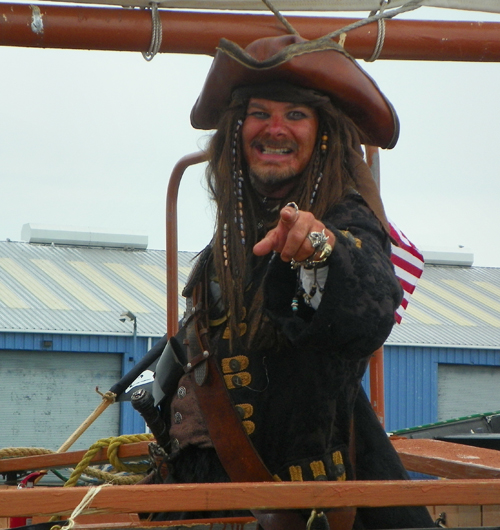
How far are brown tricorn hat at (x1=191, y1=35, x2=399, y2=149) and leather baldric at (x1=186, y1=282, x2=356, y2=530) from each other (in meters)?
0.77

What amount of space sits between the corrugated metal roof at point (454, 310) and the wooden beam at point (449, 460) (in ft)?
54.2

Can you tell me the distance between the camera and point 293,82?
8.79 ft

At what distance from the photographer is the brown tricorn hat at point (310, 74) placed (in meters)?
2.63

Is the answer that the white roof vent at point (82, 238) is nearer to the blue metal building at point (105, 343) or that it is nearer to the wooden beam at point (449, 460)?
the blue metal building at point (105, 343)

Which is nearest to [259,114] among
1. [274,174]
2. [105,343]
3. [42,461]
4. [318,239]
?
[274,174]

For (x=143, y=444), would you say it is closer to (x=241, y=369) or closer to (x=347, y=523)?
(x=241, y=369)

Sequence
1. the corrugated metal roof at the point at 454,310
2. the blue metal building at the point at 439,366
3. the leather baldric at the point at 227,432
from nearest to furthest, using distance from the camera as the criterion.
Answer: the leather baldric at the point at 227,432
the blue metal building at the point at 439,366
the corrugated metal roof at the point at 454,310

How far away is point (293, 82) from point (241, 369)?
0.88 metres

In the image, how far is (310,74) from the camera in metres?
2.63

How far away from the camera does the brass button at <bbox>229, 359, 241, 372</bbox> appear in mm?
2596

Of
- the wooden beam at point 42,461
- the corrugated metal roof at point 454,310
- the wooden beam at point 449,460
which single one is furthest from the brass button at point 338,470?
the corrugated metal roof at point 454,310

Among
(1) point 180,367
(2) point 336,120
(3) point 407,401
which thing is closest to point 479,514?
(1) point 180,367

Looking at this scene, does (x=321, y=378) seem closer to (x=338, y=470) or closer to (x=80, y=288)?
(x=338, y=470)

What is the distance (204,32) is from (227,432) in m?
1.53
